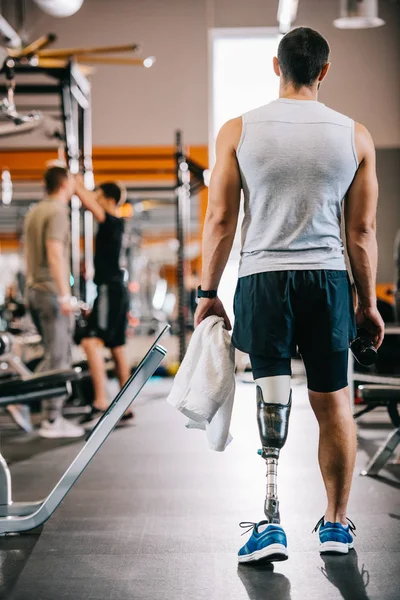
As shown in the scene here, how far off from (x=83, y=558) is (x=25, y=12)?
8394mm

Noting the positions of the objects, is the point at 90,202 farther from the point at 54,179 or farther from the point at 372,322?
the point at 372,322

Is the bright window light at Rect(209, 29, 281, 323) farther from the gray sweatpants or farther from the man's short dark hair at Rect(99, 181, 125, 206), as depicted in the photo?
the gray sweatpants

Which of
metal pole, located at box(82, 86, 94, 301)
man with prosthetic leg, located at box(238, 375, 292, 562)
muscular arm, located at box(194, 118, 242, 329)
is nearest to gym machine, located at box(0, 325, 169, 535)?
muscular arm, located at box(194, 118, 242, 329)

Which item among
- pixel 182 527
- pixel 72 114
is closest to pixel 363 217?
pixel 182 527

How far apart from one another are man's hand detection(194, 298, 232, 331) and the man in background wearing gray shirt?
231cm

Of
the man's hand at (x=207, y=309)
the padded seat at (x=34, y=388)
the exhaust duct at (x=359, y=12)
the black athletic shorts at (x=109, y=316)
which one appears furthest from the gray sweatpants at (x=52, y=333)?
the exhaust duct at (x=359, y=12)

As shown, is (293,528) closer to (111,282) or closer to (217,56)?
(111,282)

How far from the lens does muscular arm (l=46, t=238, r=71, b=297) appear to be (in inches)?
175

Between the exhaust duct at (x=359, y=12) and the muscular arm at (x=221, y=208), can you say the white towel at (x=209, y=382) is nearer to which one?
the muscular arm at (x=221, y=208)

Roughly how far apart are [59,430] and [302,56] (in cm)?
287

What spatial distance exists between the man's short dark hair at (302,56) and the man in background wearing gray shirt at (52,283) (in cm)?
256

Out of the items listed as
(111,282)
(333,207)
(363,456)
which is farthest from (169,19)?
(333,207)

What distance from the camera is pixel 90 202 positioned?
15.5ft

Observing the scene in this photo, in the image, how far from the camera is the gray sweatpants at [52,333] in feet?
14.7
